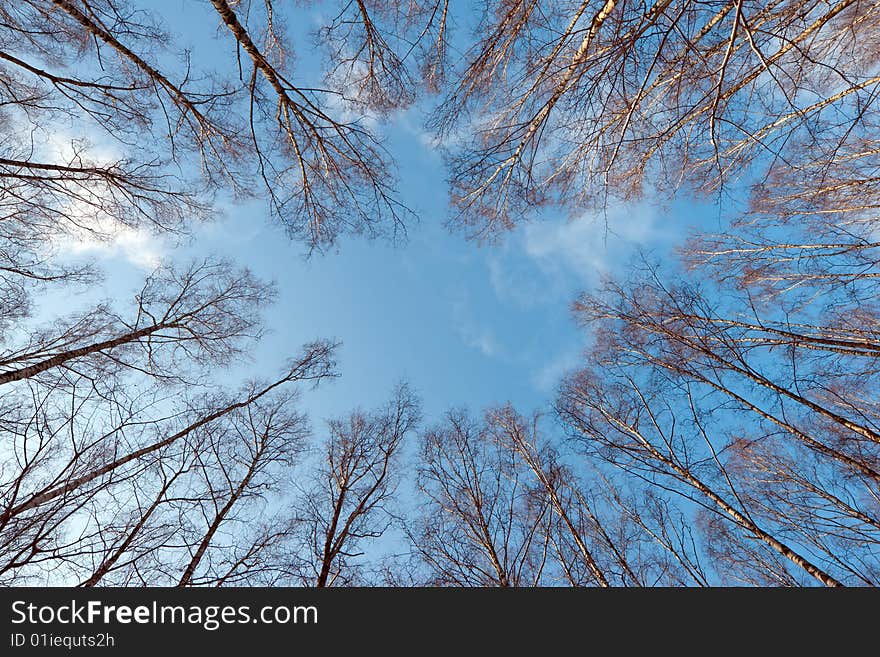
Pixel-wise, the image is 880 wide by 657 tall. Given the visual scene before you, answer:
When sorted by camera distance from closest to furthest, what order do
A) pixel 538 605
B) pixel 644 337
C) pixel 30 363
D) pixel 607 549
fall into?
pixel 538 605
pixel 30 363
pixel 607 549
pixel 644 337

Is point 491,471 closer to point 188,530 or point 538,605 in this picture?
point 538,605

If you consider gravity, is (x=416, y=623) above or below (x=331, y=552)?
below

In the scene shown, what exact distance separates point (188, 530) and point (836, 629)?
824 cm

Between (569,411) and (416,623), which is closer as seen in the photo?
(416,623)

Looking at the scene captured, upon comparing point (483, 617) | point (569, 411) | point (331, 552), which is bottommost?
point (483, 617)

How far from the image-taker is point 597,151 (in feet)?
13.6

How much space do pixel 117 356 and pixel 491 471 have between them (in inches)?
301

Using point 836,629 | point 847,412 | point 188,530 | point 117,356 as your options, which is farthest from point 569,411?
point 117,356

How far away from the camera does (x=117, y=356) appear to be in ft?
19.4

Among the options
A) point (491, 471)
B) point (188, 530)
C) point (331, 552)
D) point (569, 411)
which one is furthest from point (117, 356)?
point (569, 411)

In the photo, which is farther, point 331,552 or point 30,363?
point 331,552

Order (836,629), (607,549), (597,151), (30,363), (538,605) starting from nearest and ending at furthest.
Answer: (836,629), (538,605), (597,151), (30,363), (607,549)

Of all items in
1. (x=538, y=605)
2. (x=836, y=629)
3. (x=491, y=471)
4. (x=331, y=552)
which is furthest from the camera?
(x=491, y=471)

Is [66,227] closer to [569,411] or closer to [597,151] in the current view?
[597,151]
